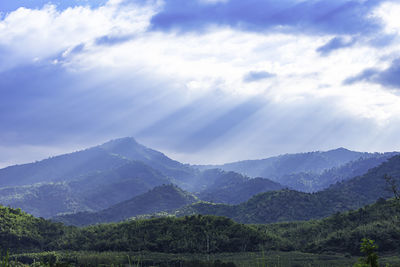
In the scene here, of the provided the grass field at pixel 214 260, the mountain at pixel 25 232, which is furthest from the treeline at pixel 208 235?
the grass field at pixel 214 260

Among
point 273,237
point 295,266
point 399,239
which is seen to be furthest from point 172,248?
point 399,239

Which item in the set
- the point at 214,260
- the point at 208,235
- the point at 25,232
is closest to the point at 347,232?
the point at 208,235

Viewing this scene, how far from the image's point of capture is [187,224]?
94812mm

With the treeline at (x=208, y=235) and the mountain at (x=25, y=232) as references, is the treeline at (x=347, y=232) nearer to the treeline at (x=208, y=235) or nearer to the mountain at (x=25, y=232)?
the treeline at (x=208, y=235)

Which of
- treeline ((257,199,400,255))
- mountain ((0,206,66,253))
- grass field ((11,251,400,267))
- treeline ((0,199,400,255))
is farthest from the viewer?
mountain ((0,206,66,253))

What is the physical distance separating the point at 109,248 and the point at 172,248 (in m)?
14.7

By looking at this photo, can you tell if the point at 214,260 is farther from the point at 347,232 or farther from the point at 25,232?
the point at 25,232

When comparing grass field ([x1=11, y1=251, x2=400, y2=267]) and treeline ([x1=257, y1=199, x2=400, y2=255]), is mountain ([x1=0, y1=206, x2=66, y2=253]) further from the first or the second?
treeline ([x1=257, y1=199, x2=400, y2=255])

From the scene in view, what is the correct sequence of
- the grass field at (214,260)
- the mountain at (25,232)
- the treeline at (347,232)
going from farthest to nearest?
the mountain at (25,232) → the treeline at (347,232) → the grass field at (214,260)

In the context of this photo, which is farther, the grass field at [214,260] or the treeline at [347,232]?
the treeline at [347,232]

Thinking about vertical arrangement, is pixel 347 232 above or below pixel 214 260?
above

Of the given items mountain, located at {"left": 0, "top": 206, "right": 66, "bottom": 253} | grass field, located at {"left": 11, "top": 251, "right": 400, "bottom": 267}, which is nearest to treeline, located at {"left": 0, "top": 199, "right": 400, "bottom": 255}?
mountain, located at {"left": 0, "top": 206, "right": 66, "bottom": 253}

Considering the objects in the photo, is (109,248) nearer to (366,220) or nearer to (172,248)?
(172,248)

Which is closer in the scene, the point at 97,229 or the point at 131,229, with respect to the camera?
the point at 131,229
